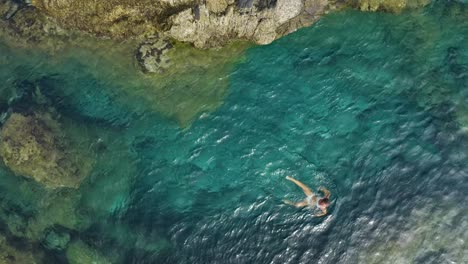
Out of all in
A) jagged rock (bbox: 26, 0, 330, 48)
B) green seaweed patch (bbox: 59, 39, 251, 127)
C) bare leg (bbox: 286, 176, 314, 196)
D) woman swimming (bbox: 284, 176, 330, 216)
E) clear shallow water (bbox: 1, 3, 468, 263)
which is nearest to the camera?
clear shallow water (bbox: 1, 3, 468, 263)

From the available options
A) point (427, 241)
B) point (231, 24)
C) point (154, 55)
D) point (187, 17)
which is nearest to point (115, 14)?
point (154, 55)

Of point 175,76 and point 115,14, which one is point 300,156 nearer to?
point 175,76

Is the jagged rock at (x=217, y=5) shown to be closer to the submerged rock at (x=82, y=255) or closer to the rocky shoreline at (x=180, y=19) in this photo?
the rocky shoreline at (x=180, y=19)

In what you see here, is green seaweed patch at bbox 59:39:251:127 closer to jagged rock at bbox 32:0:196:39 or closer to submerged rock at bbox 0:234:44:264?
jagged rock at bbox 32:0:196:39

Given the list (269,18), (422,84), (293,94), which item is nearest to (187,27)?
(269,18)

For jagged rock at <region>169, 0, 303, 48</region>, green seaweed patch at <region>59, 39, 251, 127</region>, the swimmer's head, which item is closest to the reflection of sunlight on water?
the swimmer's head

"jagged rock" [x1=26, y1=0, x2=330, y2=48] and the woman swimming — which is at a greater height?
"jagged rock" [x1=26, y1=0, x2=330, y2=48]

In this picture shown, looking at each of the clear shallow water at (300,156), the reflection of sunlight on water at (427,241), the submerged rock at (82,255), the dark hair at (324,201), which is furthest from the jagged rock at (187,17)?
Result: the reflection of sunlight on water at (427,241)
